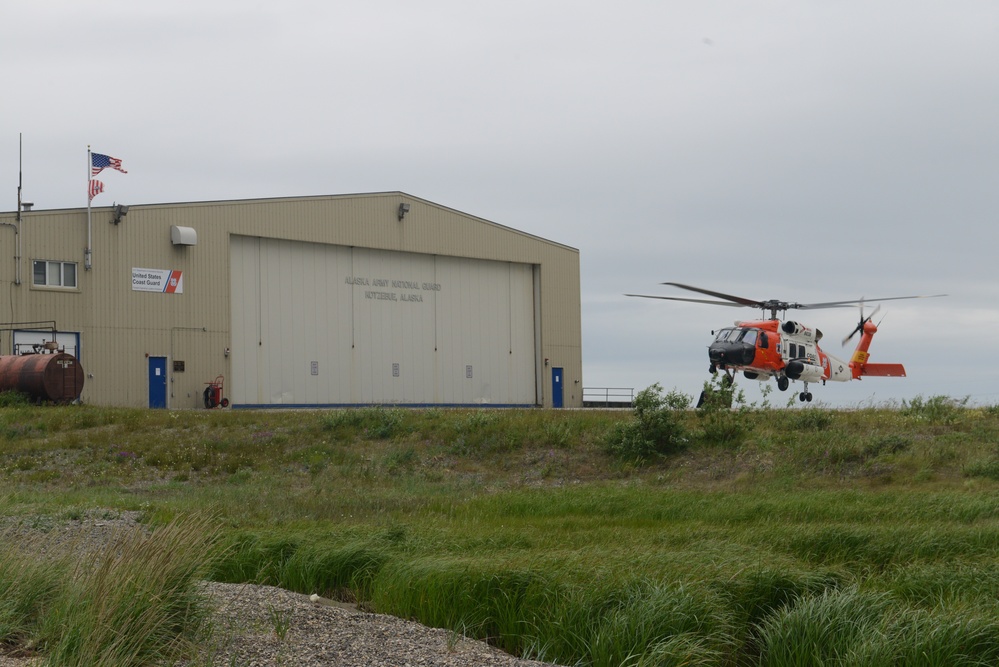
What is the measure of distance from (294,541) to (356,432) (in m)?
14.2

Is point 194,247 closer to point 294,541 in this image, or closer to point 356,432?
point 356,432

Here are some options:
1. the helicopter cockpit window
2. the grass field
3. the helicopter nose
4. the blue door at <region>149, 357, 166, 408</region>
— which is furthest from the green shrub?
the helicopter cockpit window

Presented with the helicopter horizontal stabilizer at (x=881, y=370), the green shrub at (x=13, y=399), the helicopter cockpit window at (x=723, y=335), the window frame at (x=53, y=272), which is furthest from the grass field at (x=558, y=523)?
the helicopter horizontal stabilizer at (x=881, y=370)

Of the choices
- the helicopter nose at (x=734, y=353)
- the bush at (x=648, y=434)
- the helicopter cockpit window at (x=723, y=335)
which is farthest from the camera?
the helicopter cockpit window at (x=723, y=335)

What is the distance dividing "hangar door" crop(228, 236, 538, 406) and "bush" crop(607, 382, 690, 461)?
62.6 ft

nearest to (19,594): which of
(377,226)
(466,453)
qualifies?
(466,453)

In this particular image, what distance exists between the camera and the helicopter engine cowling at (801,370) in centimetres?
3416

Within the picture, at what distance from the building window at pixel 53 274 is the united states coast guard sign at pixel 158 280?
2.05m

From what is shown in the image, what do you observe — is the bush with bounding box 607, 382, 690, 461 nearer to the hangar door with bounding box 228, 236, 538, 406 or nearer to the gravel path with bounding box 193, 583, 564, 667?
the gravel path with bounding box 193, 583, 564, 667

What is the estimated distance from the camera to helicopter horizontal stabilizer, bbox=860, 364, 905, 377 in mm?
39438

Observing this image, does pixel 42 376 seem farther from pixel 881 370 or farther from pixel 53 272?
pixel 881 370

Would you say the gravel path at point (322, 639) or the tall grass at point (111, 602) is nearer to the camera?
the tall grass at point (111, 602)

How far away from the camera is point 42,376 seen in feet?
98.7

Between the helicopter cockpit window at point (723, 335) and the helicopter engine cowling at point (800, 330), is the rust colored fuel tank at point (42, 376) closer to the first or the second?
the helicopter cockpit window at point (723, 335)
